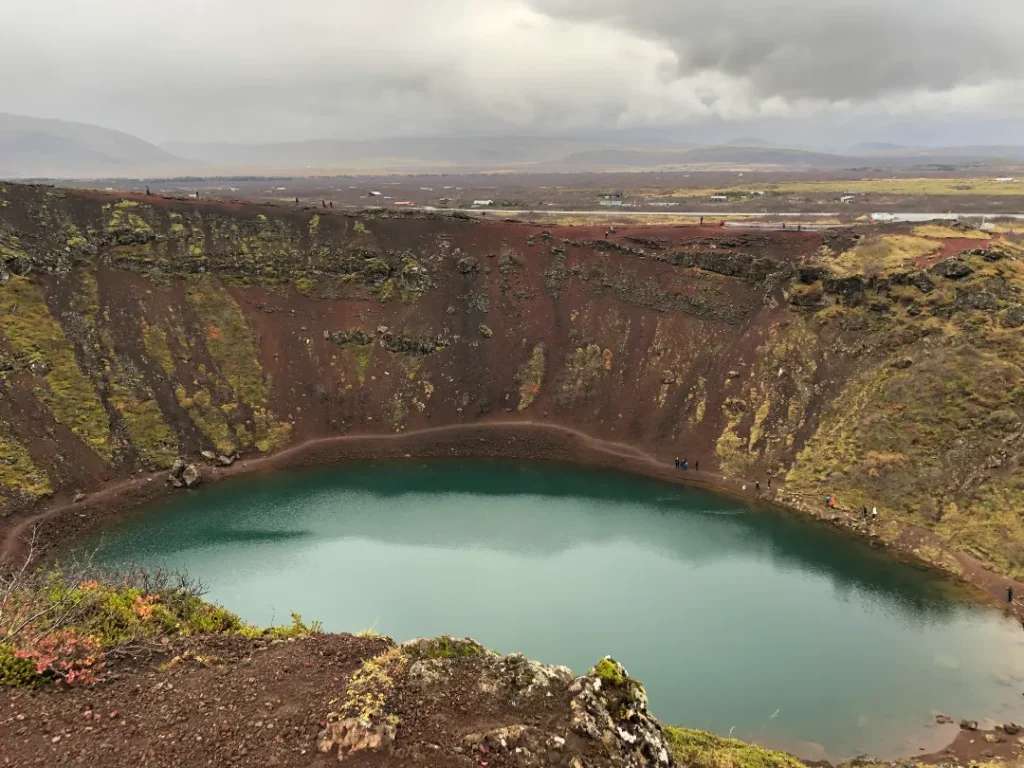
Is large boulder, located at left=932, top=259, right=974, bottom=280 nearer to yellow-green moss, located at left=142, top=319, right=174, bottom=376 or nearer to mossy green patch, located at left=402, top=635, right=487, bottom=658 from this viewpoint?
mossy green patch, located at left=402, top=635, right=487, bottom=658

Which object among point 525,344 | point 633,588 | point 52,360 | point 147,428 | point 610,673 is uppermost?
point 610,673

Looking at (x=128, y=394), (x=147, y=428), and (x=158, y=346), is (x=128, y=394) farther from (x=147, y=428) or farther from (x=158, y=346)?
(x=158, y=346)

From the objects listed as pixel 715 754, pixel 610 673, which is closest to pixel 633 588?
pixel 715 754

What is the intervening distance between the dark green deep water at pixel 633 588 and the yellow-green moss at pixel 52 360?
10826mm

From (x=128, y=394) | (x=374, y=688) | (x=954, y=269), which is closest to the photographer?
(x=374, y=688)

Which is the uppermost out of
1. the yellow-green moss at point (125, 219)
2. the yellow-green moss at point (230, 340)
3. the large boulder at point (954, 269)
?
the yellow-green moss at point (125, 219)

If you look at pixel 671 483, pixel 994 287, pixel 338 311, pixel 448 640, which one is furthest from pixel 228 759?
pixel 994 287

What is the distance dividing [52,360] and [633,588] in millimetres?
56402

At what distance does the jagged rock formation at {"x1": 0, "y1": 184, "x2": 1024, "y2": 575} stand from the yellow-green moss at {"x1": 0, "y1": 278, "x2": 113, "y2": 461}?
0.73 ft

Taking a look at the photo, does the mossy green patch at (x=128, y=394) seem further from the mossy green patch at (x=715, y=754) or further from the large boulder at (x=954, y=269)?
the large boulder at (x=954, y=269)

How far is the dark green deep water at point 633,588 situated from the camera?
120 feet

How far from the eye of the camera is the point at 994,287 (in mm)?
64812

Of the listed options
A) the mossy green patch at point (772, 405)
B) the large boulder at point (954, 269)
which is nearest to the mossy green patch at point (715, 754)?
the mossy green patch at point (772, 405)

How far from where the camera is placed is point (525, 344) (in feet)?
253
